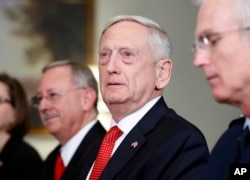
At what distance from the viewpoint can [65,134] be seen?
3746 millimetres

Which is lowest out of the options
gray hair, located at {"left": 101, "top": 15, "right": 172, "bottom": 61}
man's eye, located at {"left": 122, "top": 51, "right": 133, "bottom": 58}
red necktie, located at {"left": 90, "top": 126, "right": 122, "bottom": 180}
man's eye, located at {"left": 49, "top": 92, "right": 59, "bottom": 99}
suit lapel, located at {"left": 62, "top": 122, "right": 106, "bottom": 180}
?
suit lapel, located at {"left": 62, "top": 122, "right": 106, "bottom": 180}

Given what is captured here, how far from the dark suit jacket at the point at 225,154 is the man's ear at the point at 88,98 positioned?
6.47 ft

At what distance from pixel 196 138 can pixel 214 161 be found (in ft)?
1.69

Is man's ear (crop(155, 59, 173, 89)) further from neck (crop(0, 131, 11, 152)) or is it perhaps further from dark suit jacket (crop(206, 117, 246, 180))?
neck (crop(0, 131, 11, 152))

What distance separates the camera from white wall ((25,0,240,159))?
18.4ft

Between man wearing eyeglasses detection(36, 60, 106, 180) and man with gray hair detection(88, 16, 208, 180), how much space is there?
2.83ft

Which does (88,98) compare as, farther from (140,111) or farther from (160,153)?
(160,153)

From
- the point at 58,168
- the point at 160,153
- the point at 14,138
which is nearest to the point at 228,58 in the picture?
the point at 160,153

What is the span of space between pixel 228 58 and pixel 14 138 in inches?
106

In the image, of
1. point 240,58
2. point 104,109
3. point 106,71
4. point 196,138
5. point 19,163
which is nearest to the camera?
point 240,58

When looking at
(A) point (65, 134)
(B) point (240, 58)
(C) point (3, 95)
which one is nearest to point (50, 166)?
(A) point (65, 134)

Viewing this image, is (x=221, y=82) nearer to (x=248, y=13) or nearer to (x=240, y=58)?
(x=240, y=58)

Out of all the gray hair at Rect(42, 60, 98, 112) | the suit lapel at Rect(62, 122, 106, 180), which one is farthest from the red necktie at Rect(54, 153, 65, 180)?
the gray hair at Rect(42, 60, 98, 112)

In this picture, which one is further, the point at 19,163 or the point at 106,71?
the point at 19,163
